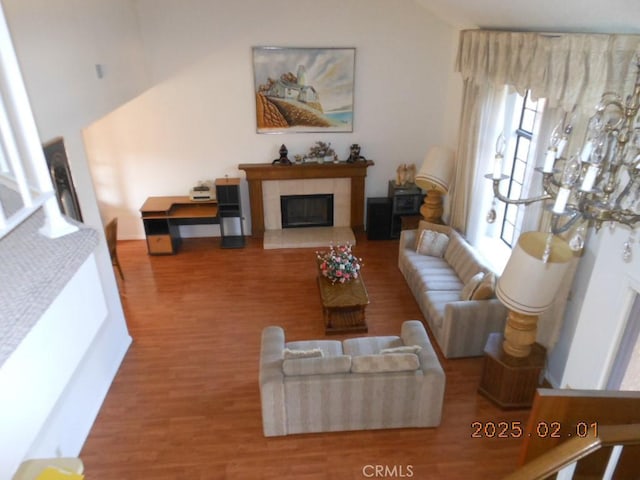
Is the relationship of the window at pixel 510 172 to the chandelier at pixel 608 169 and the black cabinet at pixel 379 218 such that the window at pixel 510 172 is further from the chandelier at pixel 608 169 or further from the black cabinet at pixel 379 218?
the chandelier at pixel 608 169

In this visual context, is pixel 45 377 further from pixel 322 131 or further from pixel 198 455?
pixel 322 131

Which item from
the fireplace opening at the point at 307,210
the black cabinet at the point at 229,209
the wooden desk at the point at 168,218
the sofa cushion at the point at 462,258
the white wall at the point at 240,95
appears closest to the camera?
the sofa cushion at the point at 462,258

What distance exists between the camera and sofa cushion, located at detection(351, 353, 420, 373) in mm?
3709

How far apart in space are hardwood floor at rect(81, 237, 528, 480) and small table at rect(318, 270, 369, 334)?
20 centimetres

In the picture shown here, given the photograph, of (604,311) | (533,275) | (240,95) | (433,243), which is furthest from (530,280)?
(240,95)

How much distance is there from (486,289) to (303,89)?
13.7 ft

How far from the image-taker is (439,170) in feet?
20.4

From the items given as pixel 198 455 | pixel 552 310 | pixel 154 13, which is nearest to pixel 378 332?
pixel 552 310

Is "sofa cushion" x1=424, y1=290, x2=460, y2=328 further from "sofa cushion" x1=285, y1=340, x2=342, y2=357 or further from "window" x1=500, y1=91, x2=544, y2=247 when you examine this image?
"sofa cushion" x1=285, y1=340, x2=342, y2=357

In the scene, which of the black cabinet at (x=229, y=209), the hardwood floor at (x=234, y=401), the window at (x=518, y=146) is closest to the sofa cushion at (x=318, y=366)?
the hardwood floor at (x=234, y=401)

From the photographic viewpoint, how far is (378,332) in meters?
5.28

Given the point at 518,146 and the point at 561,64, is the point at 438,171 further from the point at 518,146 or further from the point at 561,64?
the point at 561,64

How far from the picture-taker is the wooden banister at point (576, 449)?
4.26 feet

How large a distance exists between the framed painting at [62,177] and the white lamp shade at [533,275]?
3800 mm
